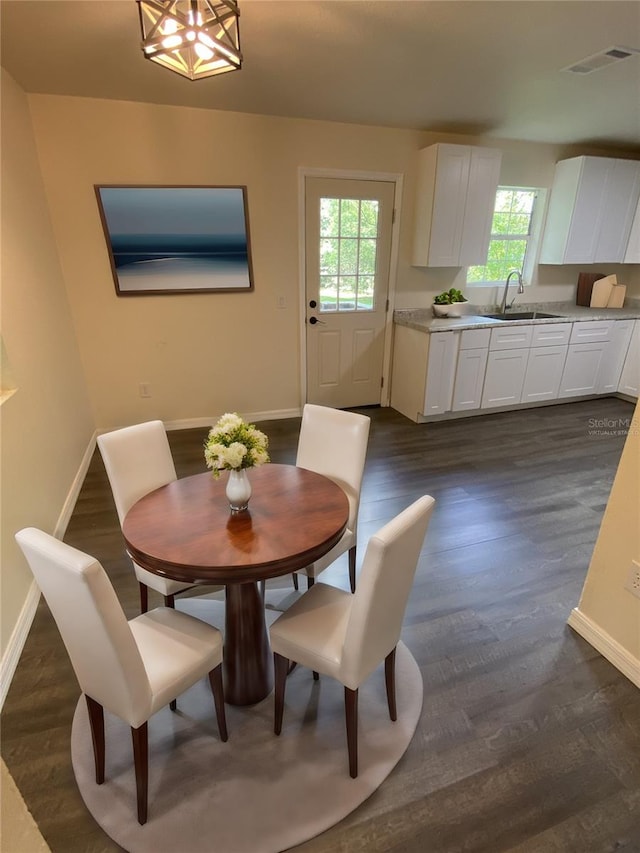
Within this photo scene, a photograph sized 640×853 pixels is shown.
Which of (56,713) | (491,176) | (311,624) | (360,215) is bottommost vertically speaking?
(56,713)

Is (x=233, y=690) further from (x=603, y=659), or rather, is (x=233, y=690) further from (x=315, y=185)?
(x=315, y=185)

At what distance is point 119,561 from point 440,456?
246 centimetres

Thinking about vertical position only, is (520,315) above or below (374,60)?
below

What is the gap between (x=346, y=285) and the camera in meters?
4.01

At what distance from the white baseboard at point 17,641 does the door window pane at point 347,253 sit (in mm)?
3094

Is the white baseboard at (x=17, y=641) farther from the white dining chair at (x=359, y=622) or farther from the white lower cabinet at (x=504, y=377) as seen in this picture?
the white lower cabinet at (x=504, y=377)

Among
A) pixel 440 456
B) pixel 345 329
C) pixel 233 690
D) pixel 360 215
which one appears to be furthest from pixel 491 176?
pixel 233 690

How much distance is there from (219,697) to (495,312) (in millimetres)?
4501

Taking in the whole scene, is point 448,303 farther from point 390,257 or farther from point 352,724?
point 352,724

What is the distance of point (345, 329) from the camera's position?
163 inches

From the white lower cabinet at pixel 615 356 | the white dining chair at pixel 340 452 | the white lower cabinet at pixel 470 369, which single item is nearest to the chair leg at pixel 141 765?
the white dining chair at pixel 340 452

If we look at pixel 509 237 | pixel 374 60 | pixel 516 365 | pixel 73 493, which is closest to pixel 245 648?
pixel 73 493

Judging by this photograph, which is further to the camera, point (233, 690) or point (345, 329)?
point (345, 329)

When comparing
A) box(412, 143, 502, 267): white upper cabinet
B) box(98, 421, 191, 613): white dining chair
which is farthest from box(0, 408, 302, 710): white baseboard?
box(412, 143, 502, 267): white upper cabinet
